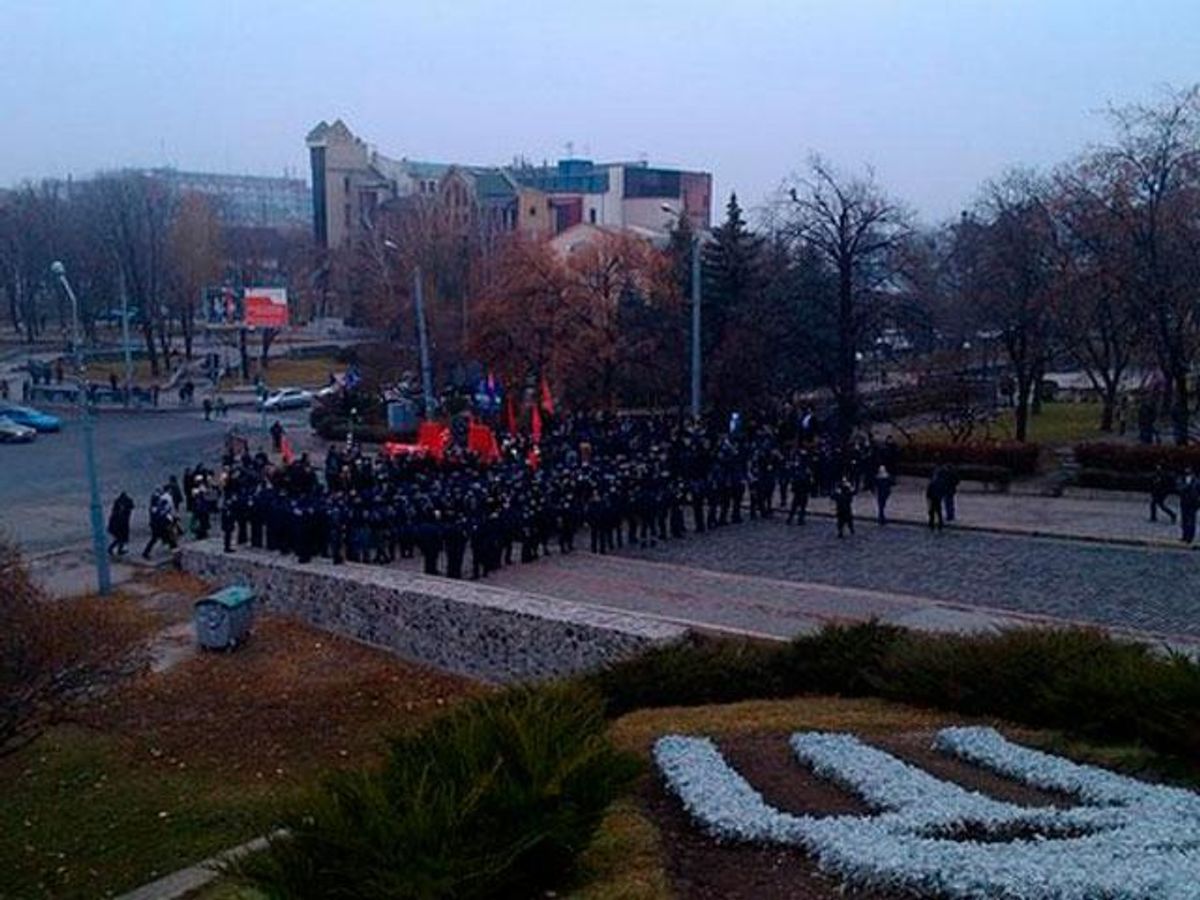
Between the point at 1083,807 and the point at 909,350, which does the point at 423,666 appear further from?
the point at 909,350

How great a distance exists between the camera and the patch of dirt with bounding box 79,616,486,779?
1598cm

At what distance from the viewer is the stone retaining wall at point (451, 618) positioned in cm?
1634

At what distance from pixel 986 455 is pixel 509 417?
13.2m

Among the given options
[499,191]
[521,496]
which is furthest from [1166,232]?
[499,191]

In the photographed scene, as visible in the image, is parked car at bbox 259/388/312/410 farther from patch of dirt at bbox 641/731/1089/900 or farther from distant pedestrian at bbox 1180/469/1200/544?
patch of dirt at bbox 641/731/1089/900

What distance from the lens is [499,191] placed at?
87750mm

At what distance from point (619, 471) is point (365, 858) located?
60.1 ft

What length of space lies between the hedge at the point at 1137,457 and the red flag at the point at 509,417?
581 inches

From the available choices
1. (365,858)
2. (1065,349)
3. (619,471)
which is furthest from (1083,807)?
(1065,349)

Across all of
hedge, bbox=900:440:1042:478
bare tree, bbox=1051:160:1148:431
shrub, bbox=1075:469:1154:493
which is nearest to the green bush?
shrub, bbox=1075:469:1154:493

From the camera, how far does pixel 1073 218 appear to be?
1419 inches

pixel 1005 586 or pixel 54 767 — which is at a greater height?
pixel 1005 586

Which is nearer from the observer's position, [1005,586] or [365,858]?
[365,858]

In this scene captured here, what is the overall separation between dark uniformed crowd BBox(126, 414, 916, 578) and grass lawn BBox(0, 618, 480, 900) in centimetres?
239
